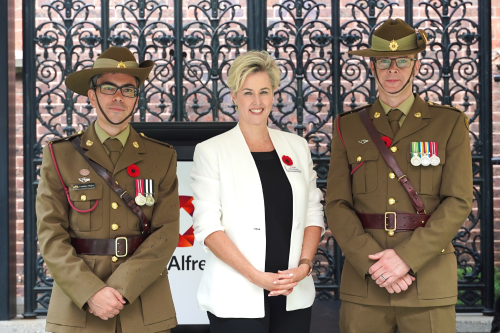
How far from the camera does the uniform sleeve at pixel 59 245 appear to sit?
2217 mm

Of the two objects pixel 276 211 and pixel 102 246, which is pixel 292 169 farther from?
pixel 102 246

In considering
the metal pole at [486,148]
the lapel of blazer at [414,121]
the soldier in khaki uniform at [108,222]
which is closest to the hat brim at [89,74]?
the soldier in khaki uniform at [108,222]

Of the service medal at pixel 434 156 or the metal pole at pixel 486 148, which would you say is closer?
the service medal at pixel 434 156

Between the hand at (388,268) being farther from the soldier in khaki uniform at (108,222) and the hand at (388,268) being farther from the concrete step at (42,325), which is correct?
the concrete step at (42,325)

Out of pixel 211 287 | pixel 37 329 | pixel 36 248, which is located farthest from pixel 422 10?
pixel 37 329

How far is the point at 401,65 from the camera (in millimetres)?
2590

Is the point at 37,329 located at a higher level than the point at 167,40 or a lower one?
lower

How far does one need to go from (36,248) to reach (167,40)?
1.71 metres

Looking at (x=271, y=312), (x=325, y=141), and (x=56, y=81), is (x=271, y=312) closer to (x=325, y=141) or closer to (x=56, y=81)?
(x=325, y=141)

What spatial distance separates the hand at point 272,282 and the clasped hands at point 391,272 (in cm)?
39

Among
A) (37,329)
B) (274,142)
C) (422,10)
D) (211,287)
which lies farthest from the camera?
(422,10)

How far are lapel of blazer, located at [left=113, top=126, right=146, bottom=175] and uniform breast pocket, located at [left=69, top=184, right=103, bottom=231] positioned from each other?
0.14 meters

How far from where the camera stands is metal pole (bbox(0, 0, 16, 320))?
397 centimetres

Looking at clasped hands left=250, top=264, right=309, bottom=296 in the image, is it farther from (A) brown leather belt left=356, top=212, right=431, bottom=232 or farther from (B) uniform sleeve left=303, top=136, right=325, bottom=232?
(A) brown leather belt left=356, top=212, right=431, bottom=232
